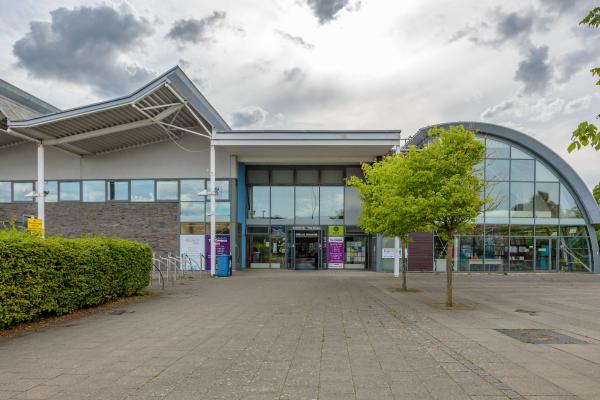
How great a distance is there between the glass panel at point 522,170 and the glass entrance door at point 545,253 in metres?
3.66

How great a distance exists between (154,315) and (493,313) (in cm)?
826

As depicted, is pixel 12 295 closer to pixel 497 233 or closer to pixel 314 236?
pixel 314 236

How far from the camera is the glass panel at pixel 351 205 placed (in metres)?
26.7

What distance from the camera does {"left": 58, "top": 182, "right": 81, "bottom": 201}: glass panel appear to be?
1026 inches

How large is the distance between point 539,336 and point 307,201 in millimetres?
19407

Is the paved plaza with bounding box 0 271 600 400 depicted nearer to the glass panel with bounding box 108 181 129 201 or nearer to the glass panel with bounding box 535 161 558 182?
the glass panel with bounding box 535 161 558 182

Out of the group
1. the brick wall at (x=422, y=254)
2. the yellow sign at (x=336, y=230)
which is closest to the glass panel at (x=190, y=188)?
the yellow sign at (x=336, y=230)

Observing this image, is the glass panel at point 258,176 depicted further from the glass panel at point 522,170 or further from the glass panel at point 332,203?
the glass panel at point 522,170

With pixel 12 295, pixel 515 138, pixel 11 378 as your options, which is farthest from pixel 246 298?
pixel 515 138

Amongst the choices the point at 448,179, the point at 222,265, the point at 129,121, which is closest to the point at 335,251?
the point at 222,265

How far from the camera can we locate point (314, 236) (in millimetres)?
26719

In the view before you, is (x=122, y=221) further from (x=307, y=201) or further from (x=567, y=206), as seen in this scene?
(x=567, y=206)

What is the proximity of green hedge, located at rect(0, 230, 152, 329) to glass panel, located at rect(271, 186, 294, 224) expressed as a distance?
46.6 ft

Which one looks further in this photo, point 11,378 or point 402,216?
point 402,216
